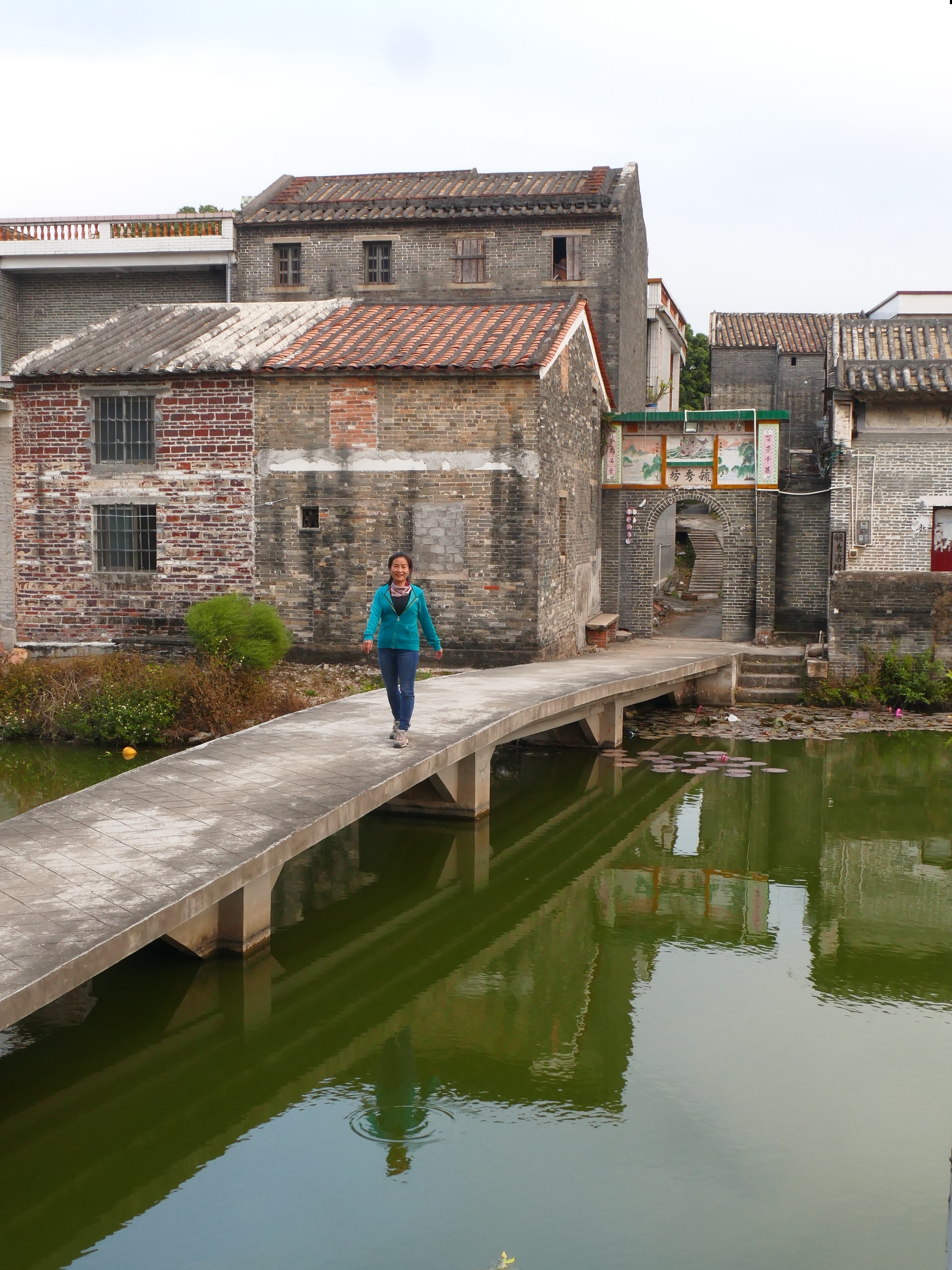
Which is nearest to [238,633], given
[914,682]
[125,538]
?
[125,538]

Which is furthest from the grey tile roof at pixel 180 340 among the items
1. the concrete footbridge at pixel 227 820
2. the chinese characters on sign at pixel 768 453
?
the chinese characters on sign at pixel 768 453

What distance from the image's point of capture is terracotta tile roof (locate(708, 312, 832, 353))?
3291 cm

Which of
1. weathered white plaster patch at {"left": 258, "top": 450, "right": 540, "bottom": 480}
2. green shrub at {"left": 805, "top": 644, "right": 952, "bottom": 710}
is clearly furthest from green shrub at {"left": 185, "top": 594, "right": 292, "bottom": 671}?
green shrub at {"left": 805, "top": 644, "right": 952, "bottom": 710}

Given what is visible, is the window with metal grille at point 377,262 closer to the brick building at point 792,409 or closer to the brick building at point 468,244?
the brick building at point 468,244

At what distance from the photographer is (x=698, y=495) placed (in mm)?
19719

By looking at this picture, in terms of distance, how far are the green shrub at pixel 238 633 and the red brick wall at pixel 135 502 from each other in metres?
1.42

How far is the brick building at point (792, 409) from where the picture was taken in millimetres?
19703

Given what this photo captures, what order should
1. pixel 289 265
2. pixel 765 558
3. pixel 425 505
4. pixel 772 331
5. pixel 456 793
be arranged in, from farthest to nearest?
1. pixel 772 331
2. pixel 289 265
3. pixel 765 558
4. pixel 425 505
5. pixel 456 793

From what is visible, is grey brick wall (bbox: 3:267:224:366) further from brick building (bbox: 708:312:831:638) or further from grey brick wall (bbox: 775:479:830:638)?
grey brick wall (bbox: 775:479:830:638)

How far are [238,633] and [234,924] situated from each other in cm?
692

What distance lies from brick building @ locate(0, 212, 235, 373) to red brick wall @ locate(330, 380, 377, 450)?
1056 cm

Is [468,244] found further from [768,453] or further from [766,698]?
[766,698]

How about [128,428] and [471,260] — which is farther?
[471,260]

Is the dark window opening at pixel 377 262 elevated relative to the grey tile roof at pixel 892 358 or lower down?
elevated
